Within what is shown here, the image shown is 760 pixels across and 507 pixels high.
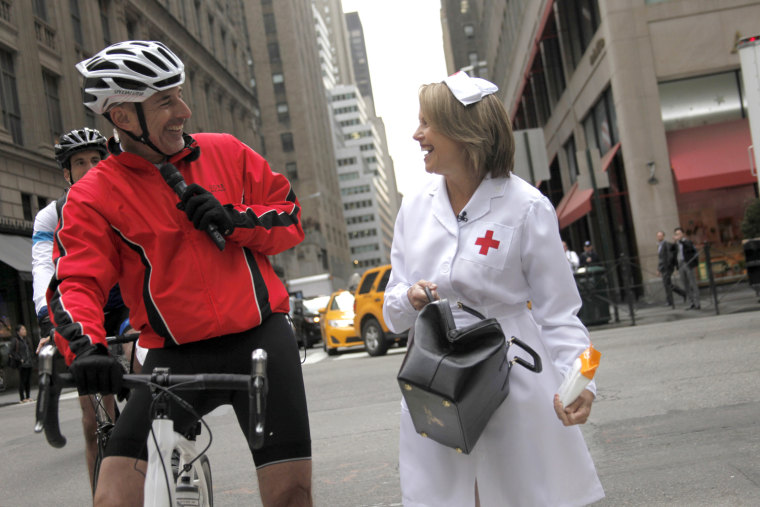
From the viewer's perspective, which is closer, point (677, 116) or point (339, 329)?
point (339, 329)

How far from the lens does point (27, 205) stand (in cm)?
2623

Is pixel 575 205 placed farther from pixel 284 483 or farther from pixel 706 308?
pixel 284 483

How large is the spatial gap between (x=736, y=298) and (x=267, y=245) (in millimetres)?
15814

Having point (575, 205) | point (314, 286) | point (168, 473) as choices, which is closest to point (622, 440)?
point (168, 473)

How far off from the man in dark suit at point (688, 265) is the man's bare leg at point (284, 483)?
15059 millimetres

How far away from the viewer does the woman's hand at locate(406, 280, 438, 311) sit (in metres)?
2.54

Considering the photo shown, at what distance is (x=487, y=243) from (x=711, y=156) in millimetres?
20121

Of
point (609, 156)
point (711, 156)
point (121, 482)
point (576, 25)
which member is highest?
point (576, 25)

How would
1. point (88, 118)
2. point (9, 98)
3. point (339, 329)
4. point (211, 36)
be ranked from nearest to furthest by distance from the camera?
1. point (339, 329)
2. point (9, 98)
3. point (88, 118)
4. point (211, 36)

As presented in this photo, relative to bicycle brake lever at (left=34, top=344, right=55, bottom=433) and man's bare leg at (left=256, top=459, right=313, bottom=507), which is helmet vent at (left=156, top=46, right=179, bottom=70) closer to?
bicycle brake lever at (left=34, top=344, right=55, bottom=433)

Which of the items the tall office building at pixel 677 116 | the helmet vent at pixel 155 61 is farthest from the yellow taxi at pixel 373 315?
the helmet vent at pixel 155 61

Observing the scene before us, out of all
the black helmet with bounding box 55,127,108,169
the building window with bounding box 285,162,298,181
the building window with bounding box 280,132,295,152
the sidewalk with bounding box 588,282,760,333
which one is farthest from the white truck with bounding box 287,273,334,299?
the building window with bounding box 280,132,295,152

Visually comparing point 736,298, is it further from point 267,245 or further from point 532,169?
point 267,245

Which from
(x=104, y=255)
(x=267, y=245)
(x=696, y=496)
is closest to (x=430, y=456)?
(x=267, y=245)
